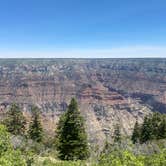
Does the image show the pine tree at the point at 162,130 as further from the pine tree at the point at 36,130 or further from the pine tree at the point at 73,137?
the pine tree at the point at 36,130

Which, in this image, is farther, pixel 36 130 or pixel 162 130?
pixel 36 130

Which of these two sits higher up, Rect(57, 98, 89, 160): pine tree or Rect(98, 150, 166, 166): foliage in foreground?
Rect(98, 150, 166, 166): foliage in foreground

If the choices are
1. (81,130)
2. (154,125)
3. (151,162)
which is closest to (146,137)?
→ (154,125)

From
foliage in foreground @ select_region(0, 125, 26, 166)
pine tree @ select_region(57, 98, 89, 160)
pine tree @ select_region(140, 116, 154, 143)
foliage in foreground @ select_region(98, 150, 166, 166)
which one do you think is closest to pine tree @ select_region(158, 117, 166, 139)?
pine tree @ select_region(140, 116, 154, 143)

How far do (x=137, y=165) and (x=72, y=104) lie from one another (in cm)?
3531

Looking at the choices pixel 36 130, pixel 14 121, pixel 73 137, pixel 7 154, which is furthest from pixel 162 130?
pixel 7 154

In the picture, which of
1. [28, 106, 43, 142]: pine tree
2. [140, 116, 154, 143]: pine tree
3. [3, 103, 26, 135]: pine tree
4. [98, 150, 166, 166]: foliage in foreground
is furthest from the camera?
[140, 116, 154, 143]: pine tree

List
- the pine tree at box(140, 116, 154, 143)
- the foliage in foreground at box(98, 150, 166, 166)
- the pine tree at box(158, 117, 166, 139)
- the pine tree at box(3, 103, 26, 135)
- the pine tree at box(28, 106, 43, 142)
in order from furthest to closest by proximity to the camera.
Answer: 1. the pine tree at box(140, 116, 154, 143)
2. the pine tree at box(28, 106, 43, 142)
3. the pine tree at box(158, 117, 166, 139)
4. the pine tree at box(3, 103, 26, 135)
5. the foliage in foreground at box(98, 150, 166, 166)

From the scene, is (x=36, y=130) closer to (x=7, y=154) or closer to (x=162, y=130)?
(x=162, y=130)

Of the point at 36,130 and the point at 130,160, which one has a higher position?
the point at 130,160

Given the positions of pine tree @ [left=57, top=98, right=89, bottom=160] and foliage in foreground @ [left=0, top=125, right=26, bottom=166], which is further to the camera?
pine tree @ [left=57, top=98, right=89, bottom=160]

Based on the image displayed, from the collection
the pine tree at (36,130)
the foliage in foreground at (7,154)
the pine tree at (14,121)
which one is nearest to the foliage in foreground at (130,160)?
the foliage in foreground at (7,154)

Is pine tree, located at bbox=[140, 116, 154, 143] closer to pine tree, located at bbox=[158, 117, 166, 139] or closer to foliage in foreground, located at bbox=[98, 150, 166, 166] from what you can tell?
pine tree, located at bbox=[158, 117, 166, 139]

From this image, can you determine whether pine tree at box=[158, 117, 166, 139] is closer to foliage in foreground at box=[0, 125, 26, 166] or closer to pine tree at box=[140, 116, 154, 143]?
pine tree at box=[140, 116, 154, 143]
